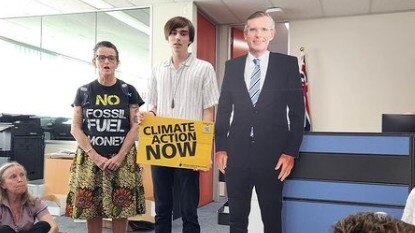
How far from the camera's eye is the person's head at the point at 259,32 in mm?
1976

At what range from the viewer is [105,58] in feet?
7.15

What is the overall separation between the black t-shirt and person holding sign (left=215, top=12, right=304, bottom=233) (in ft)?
1.79

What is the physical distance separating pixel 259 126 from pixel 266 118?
0.17ft

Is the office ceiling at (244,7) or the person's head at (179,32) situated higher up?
the office ceiling at (244,7)

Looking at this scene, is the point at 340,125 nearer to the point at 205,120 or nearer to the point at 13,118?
the point at 205,120

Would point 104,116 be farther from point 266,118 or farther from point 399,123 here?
point 399,123

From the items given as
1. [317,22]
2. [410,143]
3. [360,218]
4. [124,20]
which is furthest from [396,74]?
[360,218]

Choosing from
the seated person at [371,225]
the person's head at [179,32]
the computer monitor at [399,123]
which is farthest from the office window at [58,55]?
the seated person at [371,225]

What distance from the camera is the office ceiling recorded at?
436 cm

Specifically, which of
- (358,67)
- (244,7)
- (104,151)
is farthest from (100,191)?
(358,67)

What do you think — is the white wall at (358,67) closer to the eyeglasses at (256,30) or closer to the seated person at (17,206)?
the eyeglasses at (256,30)

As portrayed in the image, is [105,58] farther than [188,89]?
Yes

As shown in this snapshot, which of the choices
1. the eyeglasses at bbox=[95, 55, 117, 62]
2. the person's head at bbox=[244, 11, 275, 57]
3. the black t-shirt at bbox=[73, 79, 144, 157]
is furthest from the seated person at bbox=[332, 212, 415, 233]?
the eyeglasses at bbox=[95, 55, 117, 62]

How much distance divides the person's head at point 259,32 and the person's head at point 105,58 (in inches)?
30.3
